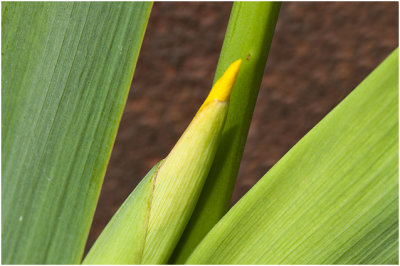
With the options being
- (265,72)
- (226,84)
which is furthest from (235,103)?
→ (265,72)

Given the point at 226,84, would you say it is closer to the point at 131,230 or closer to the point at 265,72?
the point at 131,230

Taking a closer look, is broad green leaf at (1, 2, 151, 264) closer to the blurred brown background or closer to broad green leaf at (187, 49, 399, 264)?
broad green leaf at (187, 49, 399, 264)

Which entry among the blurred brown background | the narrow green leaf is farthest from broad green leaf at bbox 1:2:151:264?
the blurred brown background

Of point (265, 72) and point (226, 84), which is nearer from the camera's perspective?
point (226, 84)

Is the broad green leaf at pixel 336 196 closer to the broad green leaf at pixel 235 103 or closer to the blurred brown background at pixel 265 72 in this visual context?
the broad green leaf at pixel 235 103

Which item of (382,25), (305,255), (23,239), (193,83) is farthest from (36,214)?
(382,25)

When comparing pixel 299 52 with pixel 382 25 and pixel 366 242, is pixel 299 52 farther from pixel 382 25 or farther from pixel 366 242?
pixel 366 242
